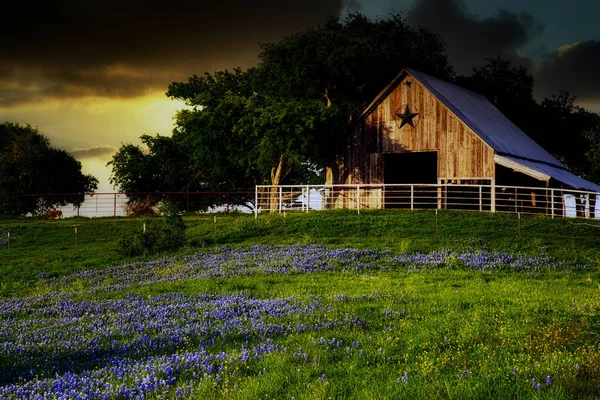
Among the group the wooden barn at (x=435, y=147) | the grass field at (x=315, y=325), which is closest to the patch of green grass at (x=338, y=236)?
the grass field at (x=315, y=325)

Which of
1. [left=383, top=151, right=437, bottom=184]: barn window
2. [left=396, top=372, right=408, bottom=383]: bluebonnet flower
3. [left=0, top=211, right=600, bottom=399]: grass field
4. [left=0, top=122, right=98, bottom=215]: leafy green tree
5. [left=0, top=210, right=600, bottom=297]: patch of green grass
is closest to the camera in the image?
[left=396, top=372, right=408, bottom=383]: bluebonnet flower

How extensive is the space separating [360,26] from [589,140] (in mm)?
27492

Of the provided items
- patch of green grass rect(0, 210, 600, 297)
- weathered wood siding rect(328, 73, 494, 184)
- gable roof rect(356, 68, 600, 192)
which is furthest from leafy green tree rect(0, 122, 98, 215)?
gable roof rect(356, 68, 600, 192)

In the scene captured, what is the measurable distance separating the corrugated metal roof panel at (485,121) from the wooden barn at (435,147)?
97mm

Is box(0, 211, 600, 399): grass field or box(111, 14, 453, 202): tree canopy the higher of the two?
box(111, 14, 453, 202): tree canopy

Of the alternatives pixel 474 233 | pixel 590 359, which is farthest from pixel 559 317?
pixel 474 233

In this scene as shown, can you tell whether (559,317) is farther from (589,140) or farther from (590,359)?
(589,140)

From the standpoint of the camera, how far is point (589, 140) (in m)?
65.6

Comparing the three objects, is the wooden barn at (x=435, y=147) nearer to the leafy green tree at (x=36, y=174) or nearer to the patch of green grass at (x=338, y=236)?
the patch of green grass at (x=338, y=236)

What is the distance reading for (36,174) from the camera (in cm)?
6750

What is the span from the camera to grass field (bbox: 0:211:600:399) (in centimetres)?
743

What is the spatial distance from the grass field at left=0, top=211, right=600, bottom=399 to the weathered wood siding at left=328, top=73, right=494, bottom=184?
49.8 ft

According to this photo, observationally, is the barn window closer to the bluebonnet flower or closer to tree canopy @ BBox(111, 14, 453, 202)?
tree canopy @ BBox(111, 14, 453, 202)

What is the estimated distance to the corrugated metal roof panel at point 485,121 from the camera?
136 ft
